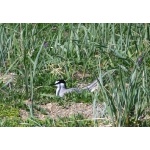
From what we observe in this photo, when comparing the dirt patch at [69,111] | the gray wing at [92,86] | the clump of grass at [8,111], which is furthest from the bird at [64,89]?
the clump of grass at [8,111]

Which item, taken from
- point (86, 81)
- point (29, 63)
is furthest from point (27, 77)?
point (86, 81)

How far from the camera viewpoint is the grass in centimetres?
A: 509

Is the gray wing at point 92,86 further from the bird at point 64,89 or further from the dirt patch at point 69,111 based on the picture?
the dirt patch at point 69,111

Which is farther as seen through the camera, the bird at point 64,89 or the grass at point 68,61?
the bird at point 64,89

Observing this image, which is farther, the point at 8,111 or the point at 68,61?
the point at 68,61

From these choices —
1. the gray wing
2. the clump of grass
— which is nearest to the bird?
the gray wing

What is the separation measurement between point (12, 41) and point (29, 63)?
0.22 meters

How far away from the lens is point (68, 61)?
209 inches

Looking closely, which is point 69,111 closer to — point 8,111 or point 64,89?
point 64,89

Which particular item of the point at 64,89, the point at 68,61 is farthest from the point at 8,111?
the point at 68,61

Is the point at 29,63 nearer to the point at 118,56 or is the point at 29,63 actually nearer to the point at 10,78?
the point at 10,78

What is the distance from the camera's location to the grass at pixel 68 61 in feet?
16.7

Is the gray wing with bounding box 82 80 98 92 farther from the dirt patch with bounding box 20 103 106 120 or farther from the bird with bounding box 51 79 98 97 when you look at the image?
the dirt patch with bounding box 20 103 106 120

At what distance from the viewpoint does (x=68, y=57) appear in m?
5.30
